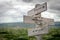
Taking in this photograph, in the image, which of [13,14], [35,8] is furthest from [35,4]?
[13,14]

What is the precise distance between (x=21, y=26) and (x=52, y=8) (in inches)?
15.7

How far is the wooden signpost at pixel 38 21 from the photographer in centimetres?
224

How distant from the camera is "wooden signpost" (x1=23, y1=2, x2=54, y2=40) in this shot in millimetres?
2240

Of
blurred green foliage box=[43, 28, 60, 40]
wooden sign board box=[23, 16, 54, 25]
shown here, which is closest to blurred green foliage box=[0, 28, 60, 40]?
blurred green foliage box=[43, 28, 60, 40]

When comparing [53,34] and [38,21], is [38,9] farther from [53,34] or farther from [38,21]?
[53,34]

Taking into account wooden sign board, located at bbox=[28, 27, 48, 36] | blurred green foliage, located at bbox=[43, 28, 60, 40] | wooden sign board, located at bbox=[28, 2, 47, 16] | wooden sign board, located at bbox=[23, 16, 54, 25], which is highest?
wooden sign board, located at bbox=[28, 2, 47, 16]

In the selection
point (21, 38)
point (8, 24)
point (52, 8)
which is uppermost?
point (52, 8)

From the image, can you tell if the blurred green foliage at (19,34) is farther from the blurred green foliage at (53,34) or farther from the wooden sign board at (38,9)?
the wooden sign board at (38,9)

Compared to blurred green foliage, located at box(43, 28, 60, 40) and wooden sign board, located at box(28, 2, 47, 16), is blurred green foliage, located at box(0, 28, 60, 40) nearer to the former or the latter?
blurred green foliage, located at box(43, 28, 60, 40)

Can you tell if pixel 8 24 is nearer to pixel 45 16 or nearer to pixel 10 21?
pixel 10 21

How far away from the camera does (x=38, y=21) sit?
7.46ft

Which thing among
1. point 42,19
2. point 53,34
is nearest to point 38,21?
point 42,19

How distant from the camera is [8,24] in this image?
2.36 m

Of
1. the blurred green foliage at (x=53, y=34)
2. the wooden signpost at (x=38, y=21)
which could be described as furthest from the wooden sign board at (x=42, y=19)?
the blurred green foliage at (x=53, y=34)
